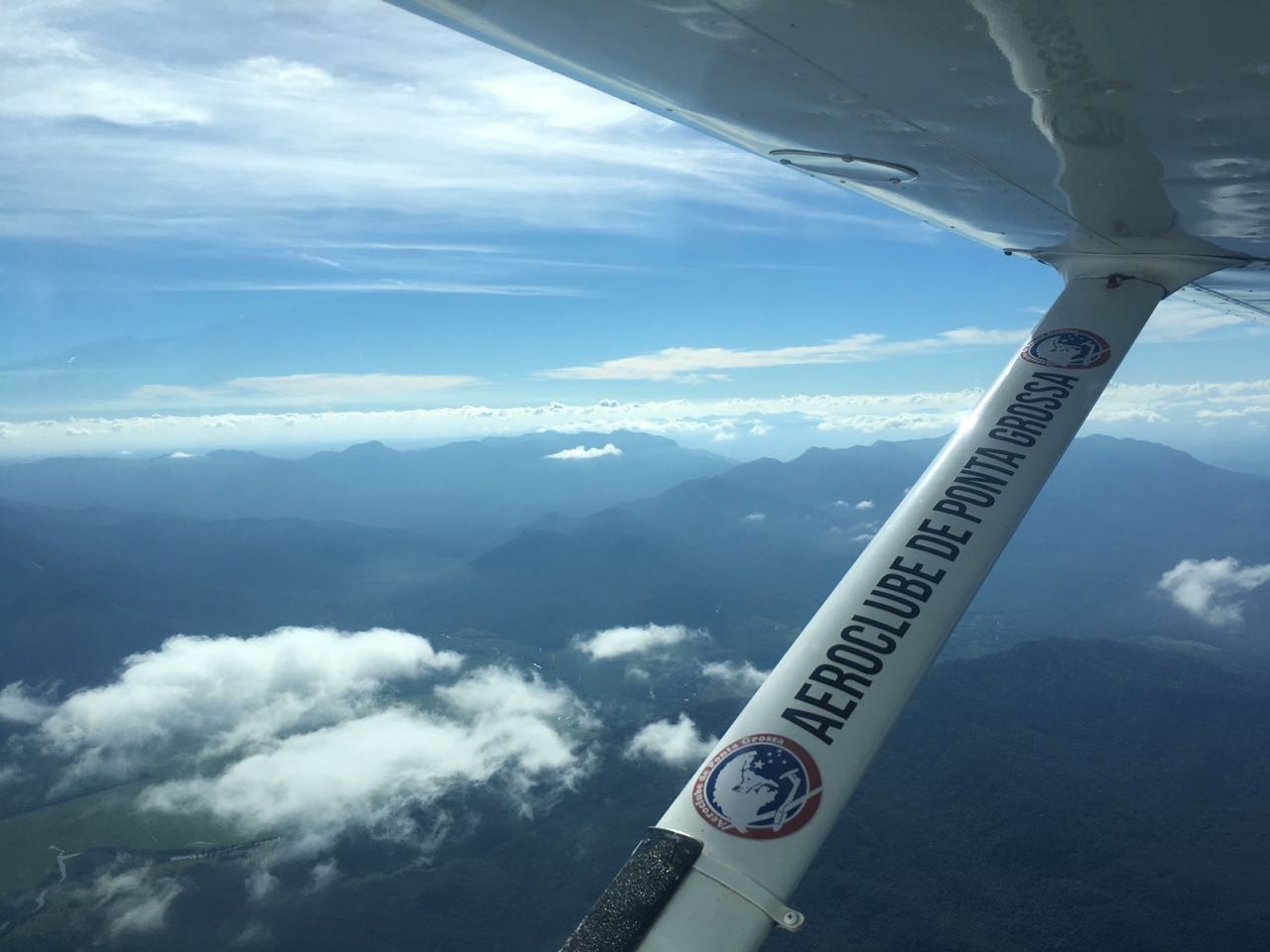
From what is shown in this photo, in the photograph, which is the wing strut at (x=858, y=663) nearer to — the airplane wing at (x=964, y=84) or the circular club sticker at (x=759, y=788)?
the circular club sticker at (x=759, y=788)

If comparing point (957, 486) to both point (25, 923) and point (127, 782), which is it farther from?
point (127, 782)

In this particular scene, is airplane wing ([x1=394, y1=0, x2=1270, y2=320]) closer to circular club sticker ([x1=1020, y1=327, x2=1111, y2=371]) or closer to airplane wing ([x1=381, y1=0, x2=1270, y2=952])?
airplane wing ([x1=381, y1=0, x2=1270, y2=952])

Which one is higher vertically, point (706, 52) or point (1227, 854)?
point (706, 52)

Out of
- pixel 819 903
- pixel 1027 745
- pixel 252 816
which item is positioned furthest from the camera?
pixel 1027 745

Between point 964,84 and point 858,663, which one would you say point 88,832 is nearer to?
point 858,663

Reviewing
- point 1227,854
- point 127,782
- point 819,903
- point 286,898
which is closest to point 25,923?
point 286,898

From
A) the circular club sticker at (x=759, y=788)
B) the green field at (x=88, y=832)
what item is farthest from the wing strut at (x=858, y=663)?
the green field at (x=88, y=832)
